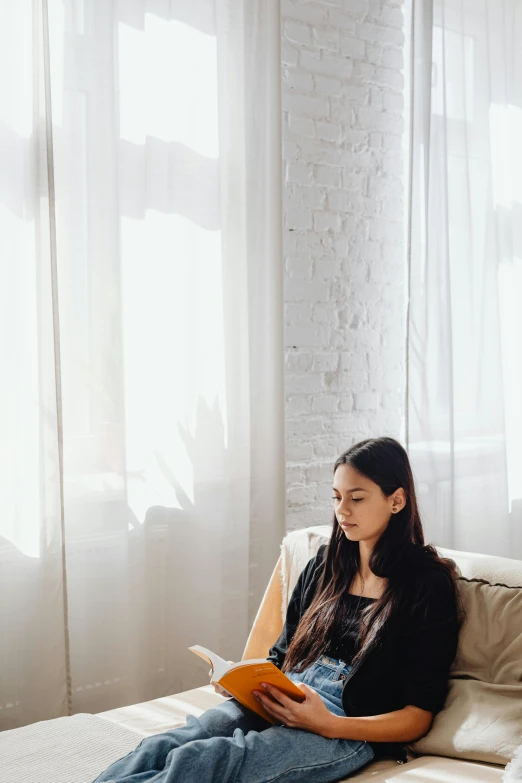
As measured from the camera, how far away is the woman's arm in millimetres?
1737

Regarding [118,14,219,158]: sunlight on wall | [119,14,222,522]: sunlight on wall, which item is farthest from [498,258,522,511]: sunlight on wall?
[118,14,219,158]: sunlight on wall

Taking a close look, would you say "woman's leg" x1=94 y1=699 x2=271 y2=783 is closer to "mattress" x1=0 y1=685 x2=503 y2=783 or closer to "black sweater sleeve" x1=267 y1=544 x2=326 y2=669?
"mattress" x1=0 y1=685 x2=503 y2=783

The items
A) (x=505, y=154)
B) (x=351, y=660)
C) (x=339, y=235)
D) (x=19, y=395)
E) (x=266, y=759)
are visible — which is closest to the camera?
(x=266, y=759)

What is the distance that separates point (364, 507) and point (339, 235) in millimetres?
1805

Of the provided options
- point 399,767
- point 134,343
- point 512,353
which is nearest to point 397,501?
point 399,767

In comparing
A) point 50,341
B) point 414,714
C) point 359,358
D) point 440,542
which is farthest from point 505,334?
point 414,714

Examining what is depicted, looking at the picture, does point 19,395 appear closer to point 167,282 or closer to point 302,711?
point 167,282

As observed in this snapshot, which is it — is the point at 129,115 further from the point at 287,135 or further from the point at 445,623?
the point at 445,623

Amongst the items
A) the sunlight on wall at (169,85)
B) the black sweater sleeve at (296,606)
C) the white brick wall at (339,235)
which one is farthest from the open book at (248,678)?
the sunlight on wall at (169,85)

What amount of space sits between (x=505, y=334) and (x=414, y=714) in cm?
222

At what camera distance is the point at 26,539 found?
275 cm

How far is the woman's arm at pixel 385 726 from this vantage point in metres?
1.74

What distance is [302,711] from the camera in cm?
173

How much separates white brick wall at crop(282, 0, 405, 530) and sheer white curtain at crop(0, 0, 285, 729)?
10cm
